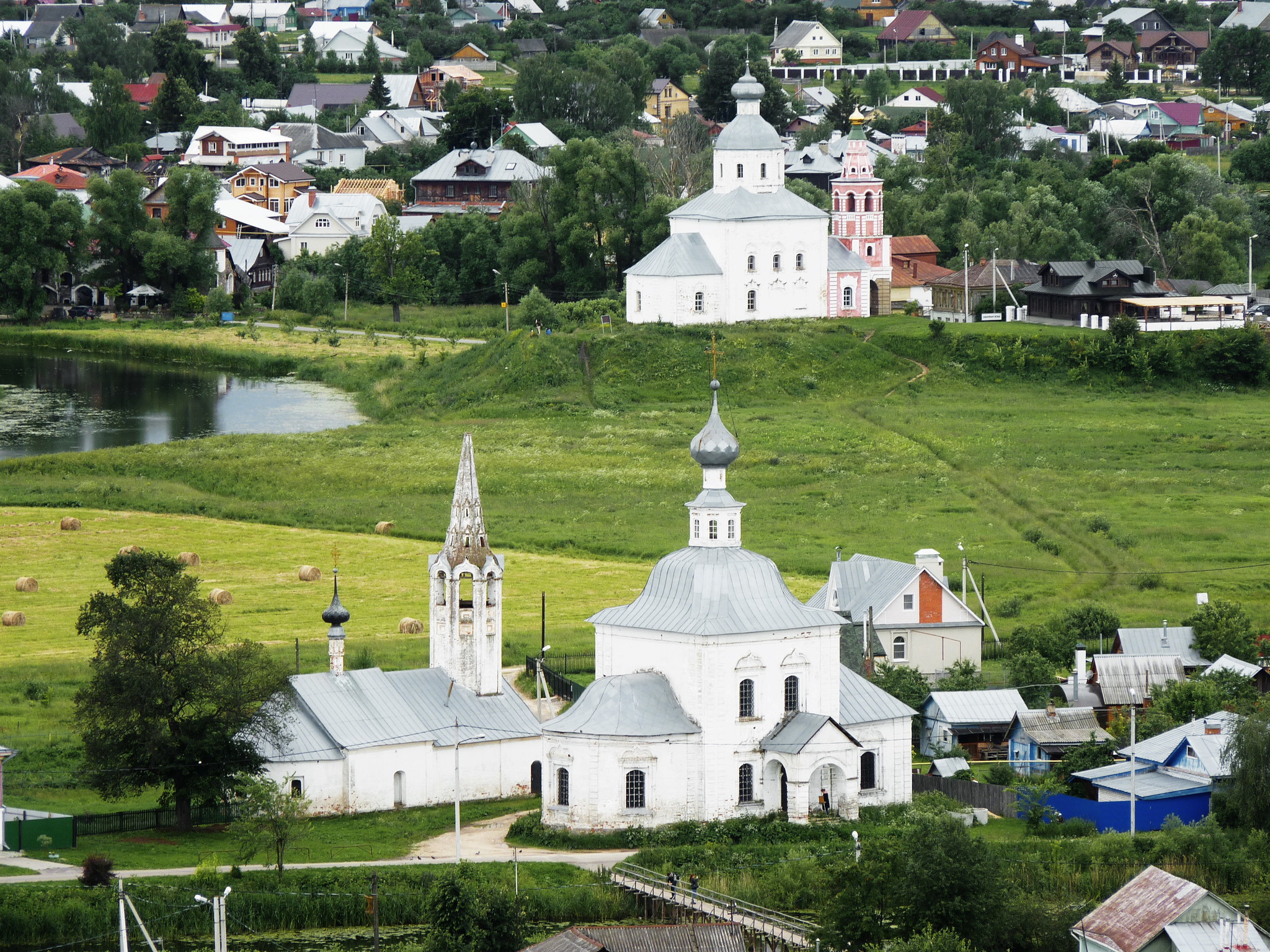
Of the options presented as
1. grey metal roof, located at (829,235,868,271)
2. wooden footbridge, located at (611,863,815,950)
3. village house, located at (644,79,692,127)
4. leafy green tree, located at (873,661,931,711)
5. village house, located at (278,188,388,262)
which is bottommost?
wooden footbridge, located at (611,863,815,950)

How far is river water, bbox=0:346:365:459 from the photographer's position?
84750mm

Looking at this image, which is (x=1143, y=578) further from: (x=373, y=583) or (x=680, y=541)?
(x=373, y=583)

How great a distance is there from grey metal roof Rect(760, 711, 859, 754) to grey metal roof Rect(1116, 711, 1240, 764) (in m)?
5.45

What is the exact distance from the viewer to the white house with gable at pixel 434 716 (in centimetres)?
4372

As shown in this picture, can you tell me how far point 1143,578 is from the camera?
59.6 m

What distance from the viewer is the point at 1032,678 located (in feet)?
166

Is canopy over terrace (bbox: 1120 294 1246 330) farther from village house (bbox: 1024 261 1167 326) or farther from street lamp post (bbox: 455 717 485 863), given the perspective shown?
street lamp post (bbox: 455 717 485 863)

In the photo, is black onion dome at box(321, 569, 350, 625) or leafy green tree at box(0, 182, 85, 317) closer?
black onion dome at box(321, 569, 350, 625)

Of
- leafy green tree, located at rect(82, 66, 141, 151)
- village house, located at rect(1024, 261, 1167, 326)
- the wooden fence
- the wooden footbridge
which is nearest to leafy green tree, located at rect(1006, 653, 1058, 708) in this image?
the wooden fence

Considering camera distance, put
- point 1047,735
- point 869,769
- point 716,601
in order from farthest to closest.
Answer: point 1047,735 → point 869,769 → point 716,601

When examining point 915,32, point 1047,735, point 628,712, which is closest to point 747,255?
point 1047,735

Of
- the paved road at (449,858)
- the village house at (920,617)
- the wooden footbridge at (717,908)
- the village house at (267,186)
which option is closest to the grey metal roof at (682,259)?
the village house at (920,617)

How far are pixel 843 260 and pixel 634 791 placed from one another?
1963 inches

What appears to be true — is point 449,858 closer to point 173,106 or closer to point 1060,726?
point 1060,726
